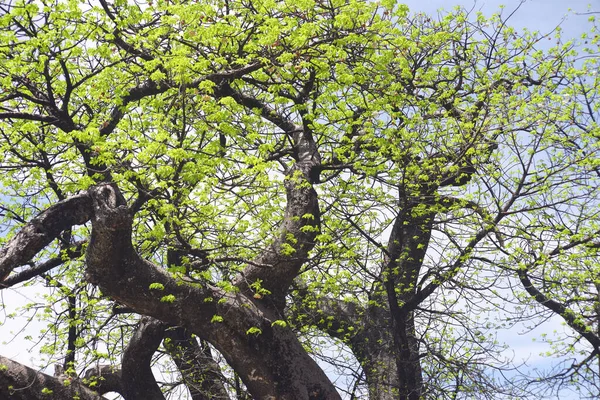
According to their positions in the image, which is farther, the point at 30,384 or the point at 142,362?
the point at 142,362

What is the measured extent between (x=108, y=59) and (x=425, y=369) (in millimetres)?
7658

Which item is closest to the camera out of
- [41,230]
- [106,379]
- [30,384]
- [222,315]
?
[41,230]

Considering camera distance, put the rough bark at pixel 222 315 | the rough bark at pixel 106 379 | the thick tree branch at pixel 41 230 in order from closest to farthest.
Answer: the thick tree branch at pixel 41 230 < the rough bark at pixel 222 315 < the rough bark at pixel 106 379

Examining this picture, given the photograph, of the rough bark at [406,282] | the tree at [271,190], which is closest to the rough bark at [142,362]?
the tree at [271,190]

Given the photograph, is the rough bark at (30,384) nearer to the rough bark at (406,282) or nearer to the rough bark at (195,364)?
the rough bark at (195,364)

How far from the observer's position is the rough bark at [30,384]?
10.5 metres

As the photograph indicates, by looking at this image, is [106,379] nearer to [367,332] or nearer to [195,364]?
[195,364]

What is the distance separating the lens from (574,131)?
42.5ft

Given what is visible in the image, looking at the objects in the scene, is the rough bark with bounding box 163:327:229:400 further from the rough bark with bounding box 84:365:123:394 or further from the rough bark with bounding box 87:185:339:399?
the rough bark with bounding box 87:185:339:399

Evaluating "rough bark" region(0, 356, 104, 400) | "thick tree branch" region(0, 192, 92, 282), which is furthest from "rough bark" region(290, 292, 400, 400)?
"thick tree branch" region(0, 192, 92, 282)

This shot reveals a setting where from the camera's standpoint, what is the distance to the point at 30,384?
1044 centimetres

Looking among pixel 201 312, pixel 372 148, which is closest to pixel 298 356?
pixel 201 312

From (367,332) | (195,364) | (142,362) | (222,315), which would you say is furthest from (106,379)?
(367,332)

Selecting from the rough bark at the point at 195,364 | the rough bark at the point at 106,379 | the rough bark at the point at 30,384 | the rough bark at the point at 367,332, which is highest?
the rough bark at the point at 367,332
